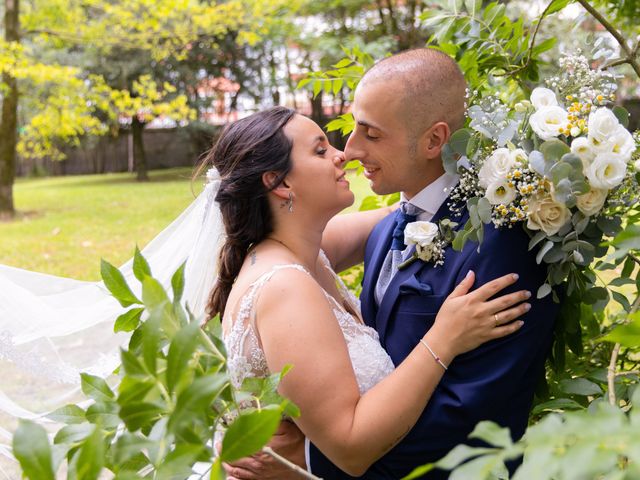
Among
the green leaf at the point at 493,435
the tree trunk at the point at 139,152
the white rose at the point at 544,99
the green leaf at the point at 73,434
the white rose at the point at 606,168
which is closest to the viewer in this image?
the green leaf at the point at 493,435

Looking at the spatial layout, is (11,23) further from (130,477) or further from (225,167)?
(130,477)

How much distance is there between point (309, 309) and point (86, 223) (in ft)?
39.2

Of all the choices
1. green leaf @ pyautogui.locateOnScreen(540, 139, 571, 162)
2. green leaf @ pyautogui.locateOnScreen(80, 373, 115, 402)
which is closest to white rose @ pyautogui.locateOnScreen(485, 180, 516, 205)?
green leaf @ pyautogui.locateOnScreen(540, 139, 571, 162)

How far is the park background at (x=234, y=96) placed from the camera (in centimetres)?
187

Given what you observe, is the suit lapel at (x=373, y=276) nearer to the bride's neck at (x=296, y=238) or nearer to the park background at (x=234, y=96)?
the bride's neck at (x=296, y=238)

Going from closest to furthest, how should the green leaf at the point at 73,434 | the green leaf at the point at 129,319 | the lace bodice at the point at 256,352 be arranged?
the green leaf at the point at 73,434 < the green leaf at the point at 129,319 < the lace bodice at the point at 256,352

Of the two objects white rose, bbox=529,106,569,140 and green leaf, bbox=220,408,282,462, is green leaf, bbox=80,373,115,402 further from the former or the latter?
white rose, bbox=529,106,569,140

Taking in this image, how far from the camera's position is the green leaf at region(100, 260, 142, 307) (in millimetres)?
1339

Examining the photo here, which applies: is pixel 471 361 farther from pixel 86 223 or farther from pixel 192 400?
pixel 86 223

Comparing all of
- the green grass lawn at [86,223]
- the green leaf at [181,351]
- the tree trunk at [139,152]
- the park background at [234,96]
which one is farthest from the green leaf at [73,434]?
the tree trunk at [139,152]

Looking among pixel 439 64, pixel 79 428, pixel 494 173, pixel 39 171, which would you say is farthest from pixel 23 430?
pixel 39 171

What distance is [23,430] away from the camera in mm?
909

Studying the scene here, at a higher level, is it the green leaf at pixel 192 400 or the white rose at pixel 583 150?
the white rose at pixel 583 150

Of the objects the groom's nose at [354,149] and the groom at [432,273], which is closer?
the groom at [432,273]
